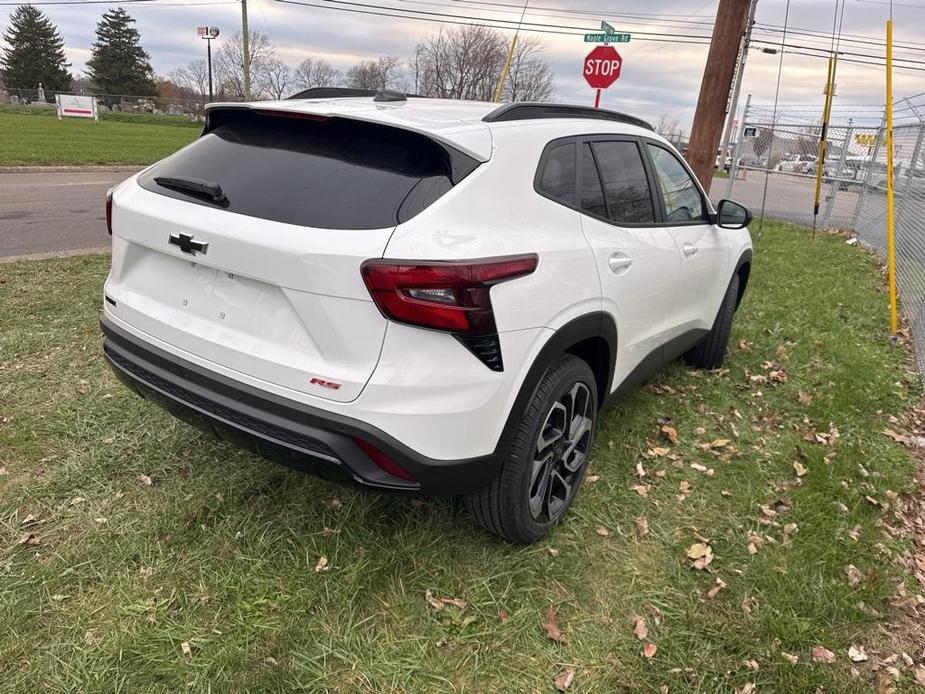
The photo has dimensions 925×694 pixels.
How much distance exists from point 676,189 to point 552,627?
258cm

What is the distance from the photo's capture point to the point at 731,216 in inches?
165

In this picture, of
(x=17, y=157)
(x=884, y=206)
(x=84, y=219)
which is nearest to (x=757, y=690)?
(x=84, y=219)

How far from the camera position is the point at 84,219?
9438 mm

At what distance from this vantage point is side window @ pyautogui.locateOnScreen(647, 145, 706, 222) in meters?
3.65

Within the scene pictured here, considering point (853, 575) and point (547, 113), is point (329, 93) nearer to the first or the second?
point (547, 113)

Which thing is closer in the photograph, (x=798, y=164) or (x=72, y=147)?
(x=798, y=164)

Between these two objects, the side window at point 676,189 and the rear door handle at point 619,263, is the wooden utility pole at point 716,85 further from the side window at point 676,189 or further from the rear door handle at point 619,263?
the rear door handle at point 619,263

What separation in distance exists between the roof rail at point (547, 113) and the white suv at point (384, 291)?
0.03 meters

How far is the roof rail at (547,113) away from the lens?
260 cm

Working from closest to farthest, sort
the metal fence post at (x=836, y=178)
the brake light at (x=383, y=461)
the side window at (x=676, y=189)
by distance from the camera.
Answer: the brake light at (x=383, y=461), the side window at (x=676, y=189), the metal fence post at (x=836, y=178)

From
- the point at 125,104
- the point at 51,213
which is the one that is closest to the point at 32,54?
the point at 125,104

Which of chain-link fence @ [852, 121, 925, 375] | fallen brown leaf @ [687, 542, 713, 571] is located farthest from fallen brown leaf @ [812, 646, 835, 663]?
chain-link fence @ [852, 121, 925, 375]

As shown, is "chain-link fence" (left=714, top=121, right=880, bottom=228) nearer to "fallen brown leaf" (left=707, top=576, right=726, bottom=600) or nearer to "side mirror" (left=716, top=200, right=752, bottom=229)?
"side mirror" (left=716, top=200, right=752, bottom=229)

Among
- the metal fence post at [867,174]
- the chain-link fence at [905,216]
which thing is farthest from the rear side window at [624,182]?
the metal fence post at [867,174]
